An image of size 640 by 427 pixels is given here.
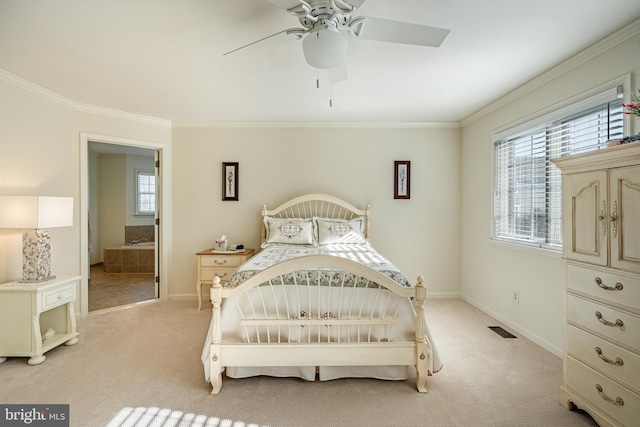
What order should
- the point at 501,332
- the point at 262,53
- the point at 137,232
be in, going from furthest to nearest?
the point at 137,232, the point at 501,332, the point at 262,53

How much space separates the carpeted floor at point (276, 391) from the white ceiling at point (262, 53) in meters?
2.46

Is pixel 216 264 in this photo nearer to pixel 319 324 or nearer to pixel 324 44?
pixel 319 324

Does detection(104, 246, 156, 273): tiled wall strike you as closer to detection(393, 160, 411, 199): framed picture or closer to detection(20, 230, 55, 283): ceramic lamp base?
detection(20, 230, 55, 283): ceramic lamp base

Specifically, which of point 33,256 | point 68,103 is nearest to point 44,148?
point 68,103

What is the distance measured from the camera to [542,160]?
285 centimetres

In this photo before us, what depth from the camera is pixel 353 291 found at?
2148mm

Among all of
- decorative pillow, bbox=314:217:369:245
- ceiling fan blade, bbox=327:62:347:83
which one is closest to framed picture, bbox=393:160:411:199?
decorative pillow, bbox=314:217:369:245

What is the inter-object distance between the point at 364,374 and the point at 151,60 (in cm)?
296

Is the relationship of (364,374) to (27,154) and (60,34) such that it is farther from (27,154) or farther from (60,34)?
(27,154)

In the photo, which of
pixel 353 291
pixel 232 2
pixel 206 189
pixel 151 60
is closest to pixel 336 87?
pixel 232 2

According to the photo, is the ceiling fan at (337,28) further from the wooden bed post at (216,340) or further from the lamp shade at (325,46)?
the wooden bed post at (216,340)

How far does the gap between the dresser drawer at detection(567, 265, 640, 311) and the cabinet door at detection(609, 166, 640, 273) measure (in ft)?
0.20

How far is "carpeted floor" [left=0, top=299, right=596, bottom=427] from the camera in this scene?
178 cm

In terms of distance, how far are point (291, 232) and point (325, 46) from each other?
7.70 feet
